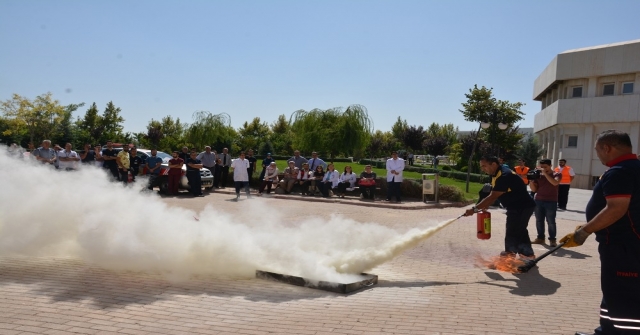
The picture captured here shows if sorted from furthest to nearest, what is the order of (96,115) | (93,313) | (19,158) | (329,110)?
(96,115)
(329,110)
(19,158)
(93,313)

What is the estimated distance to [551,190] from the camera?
1063cm

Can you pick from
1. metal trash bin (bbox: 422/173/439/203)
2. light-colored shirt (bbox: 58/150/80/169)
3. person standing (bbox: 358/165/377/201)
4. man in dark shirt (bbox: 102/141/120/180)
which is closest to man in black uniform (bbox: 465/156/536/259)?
metal trash bin (bbox: 422/173/439/203)

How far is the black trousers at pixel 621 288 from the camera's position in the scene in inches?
163

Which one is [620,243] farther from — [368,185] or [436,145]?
[436,145]

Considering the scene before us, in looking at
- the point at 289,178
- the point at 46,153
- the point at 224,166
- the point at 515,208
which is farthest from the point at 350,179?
the point at 515,208

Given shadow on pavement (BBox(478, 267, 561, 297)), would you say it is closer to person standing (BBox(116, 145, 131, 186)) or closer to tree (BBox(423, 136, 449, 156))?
person standing (BBox(116, 145, 131, 186))

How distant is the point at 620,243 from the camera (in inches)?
168

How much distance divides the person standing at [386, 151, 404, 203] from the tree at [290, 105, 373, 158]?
40.9 feet

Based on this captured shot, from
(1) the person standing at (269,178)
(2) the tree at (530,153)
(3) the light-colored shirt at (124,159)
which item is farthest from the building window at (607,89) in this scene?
(3) the light-colored shirt at (124,159)

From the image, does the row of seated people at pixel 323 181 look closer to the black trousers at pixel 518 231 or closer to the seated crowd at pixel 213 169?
the seated crowd at pixel 213 169

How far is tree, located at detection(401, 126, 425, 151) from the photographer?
59312mm

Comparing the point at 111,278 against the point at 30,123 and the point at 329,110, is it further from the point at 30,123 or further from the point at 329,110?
the point at 30,123

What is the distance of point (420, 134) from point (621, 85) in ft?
88.1

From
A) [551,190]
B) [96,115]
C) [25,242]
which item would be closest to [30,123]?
[96,115]
